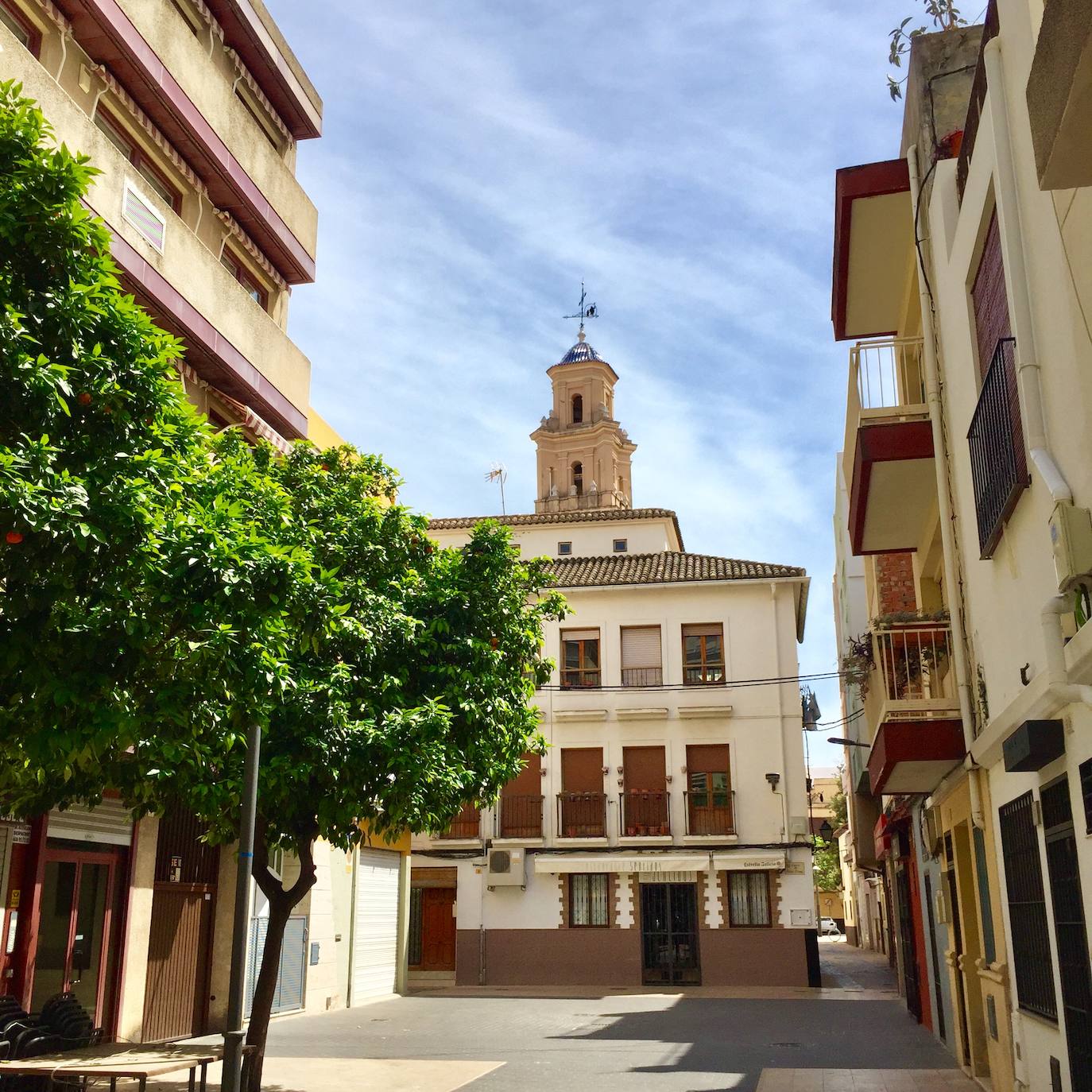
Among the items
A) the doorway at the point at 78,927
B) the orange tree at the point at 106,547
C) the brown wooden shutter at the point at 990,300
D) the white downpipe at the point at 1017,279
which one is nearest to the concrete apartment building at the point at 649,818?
the doorway at the point at 78,927

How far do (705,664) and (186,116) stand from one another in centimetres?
2078

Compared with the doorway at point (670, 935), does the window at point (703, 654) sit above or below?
above

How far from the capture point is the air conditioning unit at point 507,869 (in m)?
29.8

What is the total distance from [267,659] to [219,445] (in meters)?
6.06

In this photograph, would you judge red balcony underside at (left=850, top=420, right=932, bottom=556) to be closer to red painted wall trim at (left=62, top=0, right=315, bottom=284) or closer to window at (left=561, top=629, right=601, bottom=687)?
red painted wall trim at (left=62, top=0, right=315, bottom=284)

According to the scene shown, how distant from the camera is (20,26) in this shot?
12.5 metres

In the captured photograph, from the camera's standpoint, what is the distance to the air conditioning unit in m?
29.8

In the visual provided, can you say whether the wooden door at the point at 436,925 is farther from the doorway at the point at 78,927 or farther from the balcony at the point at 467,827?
the doorway at the point at 78,927

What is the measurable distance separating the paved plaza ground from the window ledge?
7729 mm

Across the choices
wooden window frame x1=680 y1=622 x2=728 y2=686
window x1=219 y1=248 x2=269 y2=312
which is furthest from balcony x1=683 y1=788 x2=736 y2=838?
window x1=219 y1=248 x2=269 y2=312

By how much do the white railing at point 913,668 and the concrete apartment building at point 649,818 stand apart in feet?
56.6

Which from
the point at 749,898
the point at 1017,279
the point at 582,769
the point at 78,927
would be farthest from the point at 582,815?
the point at 1017,279

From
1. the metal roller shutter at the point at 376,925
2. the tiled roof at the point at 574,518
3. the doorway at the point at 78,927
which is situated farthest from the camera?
the tiled roof at the point at 574,518

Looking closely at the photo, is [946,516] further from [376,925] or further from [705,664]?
[705,664]
